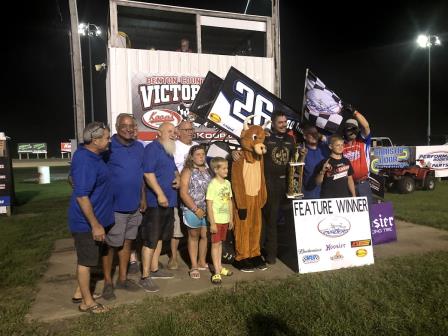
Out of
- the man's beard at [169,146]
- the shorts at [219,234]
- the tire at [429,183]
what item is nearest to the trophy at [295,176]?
the shorts at [219,234]

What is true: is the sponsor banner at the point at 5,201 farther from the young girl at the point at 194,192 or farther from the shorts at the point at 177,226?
the young girl at the point at 194,192

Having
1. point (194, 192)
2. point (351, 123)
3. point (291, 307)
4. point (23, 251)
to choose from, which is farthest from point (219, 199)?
point (23, 251)

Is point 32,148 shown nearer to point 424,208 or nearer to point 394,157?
point 394,157

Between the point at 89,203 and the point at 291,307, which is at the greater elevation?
the point at 89,203

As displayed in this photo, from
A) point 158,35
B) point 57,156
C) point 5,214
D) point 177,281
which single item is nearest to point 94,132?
point 177,281

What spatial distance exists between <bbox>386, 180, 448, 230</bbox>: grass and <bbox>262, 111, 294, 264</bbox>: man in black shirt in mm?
4007

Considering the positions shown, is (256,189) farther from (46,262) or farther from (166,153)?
(46,262)

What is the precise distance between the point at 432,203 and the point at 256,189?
7.89 meters

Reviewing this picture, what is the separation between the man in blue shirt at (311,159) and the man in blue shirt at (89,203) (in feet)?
9.02

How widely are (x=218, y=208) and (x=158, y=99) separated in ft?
13.1

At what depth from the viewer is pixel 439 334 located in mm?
3018

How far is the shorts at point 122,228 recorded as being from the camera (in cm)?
396

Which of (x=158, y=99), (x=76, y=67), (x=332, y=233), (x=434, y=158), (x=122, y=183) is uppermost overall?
(x=76, y=67)

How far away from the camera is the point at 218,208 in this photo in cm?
434
